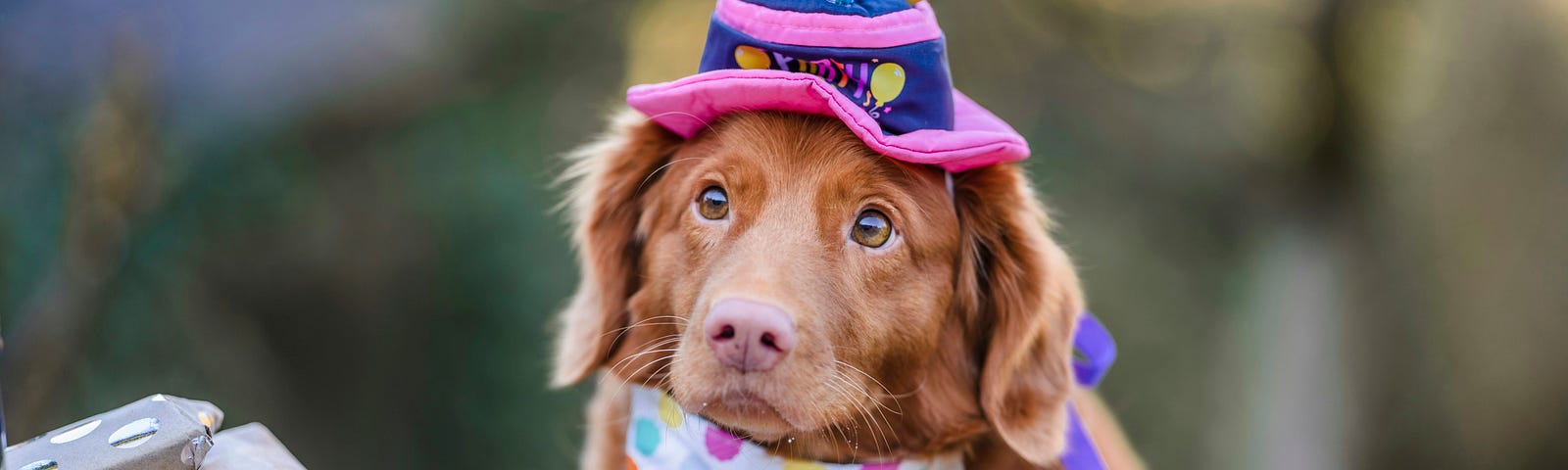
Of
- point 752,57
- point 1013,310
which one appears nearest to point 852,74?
point 752,57

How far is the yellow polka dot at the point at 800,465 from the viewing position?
1812mm

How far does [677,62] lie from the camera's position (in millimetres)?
3627

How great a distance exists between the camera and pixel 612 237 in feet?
6.44

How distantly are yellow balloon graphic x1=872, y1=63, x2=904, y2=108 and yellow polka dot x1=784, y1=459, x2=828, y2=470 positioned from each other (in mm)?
645

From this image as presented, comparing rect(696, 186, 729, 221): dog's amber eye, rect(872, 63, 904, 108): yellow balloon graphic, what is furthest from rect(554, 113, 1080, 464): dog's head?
rect(872, 63, 904, 108): yellow balloon graphic

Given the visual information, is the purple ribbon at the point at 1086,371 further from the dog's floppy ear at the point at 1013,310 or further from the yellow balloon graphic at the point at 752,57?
the yellow balloon graphic at the point at 752,57

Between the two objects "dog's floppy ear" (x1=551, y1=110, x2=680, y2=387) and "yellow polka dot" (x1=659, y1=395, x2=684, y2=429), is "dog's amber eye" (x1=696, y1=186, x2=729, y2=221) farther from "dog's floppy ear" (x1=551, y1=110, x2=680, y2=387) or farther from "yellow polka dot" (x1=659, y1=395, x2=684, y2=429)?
"yellow polka dot" (x1=659, y1=395, x2=684, y2=429)

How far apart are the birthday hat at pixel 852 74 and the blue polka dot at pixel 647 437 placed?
60cm

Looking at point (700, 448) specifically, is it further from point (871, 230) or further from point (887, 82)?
point (887, 82)

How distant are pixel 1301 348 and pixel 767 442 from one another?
11.4 feet

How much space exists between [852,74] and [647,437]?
2.52 feet

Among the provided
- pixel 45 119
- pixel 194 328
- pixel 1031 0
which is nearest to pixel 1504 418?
pixel 1031 0

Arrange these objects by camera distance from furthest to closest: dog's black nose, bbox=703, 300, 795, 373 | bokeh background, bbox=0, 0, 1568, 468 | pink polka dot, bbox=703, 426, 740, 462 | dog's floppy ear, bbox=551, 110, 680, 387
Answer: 1. bokeh background, bbox=0, 0, 1568, 468
2. dog's floppy ear, bbox=551, 110, 680, 387
3. pink polka dot, bbox=703, 426, 740, 462
4. dog's black nose, bbox=703, 300, 795, 373

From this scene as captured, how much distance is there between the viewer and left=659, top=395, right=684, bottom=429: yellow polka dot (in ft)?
5.97
